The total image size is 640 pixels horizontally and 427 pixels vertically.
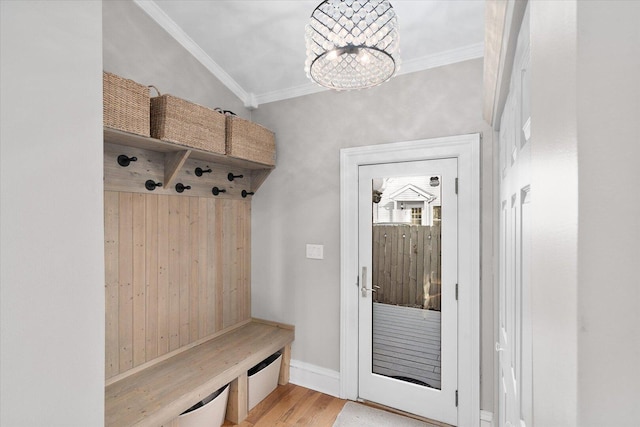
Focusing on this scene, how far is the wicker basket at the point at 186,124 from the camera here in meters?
1.92

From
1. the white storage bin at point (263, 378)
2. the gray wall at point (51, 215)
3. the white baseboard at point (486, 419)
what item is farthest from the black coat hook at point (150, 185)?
the white baseboard at point (486, 419)

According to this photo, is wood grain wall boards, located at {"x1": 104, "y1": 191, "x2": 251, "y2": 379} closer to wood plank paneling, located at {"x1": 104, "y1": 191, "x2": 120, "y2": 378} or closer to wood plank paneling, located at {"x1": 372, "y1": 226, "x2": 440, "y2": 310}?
wood plank paneling, located at {"x1": 104, "y1": 191, "x2": 120, "y2": 378}

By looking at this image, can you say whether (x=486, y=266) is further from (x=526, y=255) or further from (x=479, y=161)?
(x=526, y=255)

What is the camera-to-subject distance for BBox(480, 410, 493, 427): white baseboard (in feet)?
6.86

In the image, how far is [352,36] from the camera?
1.32m

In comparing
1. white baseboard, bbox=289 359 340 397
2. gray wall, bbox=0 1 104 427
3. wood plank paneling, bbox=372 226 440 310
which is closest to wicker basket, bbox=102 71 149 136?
gray wall, bbox=0 1 104 427

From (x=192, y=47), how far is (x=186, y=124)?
2.69ft

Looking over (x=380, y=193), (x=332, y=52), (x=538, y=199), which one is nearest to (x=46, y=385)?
(x=538, y=199)

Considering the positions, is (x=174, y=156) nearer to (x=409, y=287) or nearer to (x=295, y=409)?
(x=409, y=287)

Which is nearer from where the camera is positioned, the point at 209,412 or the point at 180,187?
the point at 209,412

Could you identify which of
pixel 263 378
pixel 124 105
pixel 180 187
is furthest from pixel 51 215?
pixel 263 378

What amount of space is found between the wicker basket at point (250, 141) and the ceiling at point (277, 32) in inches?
20.3

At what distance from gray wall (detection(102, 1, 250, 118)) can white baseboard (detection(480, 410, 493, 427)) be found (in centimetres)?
305

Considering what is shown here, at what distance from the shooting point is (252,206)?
10.1ft
